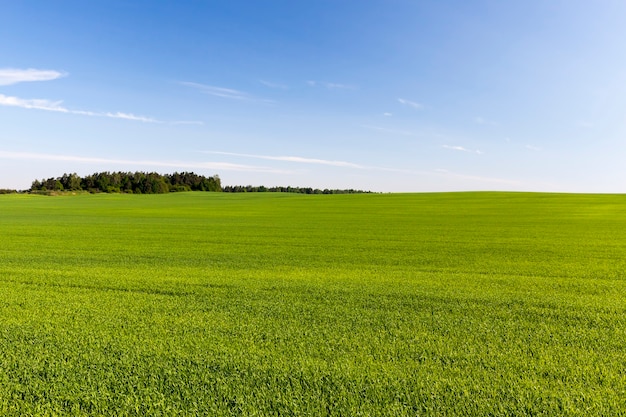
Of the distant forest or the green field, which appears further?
the distant forest

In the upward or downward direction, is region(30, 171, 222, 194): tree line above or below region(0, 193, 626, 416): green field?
above

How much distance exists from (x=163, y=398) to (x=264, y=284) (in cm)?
372

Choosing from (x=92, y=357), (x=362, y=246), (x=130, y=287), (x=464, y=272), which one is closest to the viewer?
(x=92, y=357)

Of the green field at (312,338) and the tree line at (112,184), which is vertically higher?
the tree line at (112,184)

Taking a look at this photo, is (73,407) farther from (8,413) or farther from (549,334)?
(549,334)

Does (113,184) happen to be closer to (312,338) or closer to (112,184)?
(112,184)

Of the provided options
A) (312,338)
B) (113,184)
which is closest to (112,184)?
(113,184)

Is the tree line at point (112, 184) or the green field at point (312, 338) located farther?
the tree line at point (112, 184)

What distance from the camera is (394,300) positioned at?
5801mm

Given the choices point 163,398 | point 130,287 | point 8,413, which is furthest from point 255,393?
point 130,287

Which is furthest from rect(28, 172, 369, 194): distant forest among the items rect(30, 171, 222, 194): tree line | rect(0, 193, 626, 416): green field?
rect(0, 193, 626, 416): green field

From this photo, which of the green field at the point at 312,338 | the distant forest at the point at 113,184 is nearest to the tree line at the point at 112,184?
the distant forest at the point at 113,184

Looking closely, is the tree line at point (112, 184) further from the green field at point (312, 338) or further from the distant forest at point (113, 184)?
the green field at point (312, 338)

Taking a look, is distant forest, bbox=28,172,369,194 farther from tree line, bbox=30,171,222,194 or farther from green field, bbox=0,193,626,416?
green field, bbox=0,193,626,416
